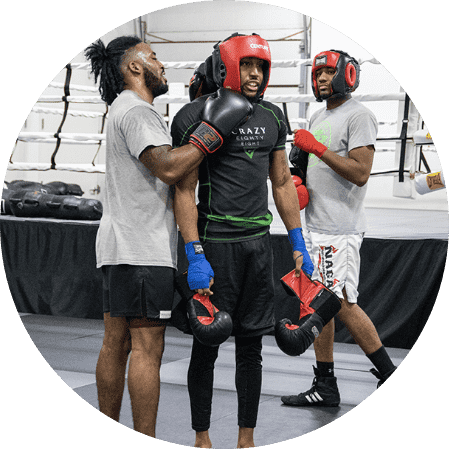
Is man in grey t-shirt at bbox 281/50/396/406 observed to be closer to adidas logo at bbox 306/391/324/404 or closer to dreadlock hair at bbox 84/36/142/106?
adidas logo at bbox 306/391/324/404

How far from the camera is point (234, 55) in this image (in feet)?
4.68

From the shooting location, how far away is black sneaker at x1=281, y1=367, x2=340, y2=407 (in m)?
1.96

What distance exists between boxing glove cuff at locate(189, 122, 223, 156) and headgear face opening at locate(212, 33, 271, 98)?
17cm

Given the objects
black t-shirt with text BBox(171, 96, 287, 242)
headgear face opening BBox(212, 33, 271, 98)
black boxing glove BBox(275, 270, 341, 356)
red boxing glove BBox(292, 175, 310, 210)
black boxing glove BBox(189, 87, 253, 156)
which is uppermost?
headgear face opening BBox(212, 33, 271, 98)

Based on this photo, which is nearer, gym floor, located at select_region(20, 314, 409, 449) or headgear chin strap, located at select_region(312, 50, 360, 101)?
gym floor, located at select_region(20, 314, 409, 449)

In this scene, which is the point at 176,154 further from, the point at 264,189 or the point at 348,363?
the point at 348,363

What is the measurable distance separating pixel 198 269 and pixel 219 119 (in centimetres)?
36

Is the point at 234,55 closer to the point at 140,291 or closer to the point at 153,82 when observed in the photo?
the point at 153,82

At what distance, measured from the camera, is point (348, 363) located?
2383 mm

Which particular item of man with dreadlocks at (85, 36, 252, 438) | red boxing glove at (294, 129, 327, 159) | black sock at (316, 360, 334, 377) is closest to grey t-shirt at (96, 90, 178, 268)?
man with dreadlocks at (85, 36, 252, 438)

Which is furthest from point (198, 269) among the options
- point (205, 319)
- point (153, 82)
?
point (153, 82)

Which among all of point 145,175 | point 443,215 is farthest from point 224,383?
point 443,215

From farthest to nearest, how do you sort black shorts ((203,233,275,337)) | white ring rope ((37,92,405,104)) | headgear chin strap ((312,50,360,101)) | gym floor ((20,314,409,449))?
white ring rope ((37,92,405,104))
headgear chin strap ((312,50,360,101))
gym floor ((20,314,409,449))
black shorts ((203,233,275,337))

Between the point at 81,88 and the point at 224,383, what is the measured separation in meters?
2.71
